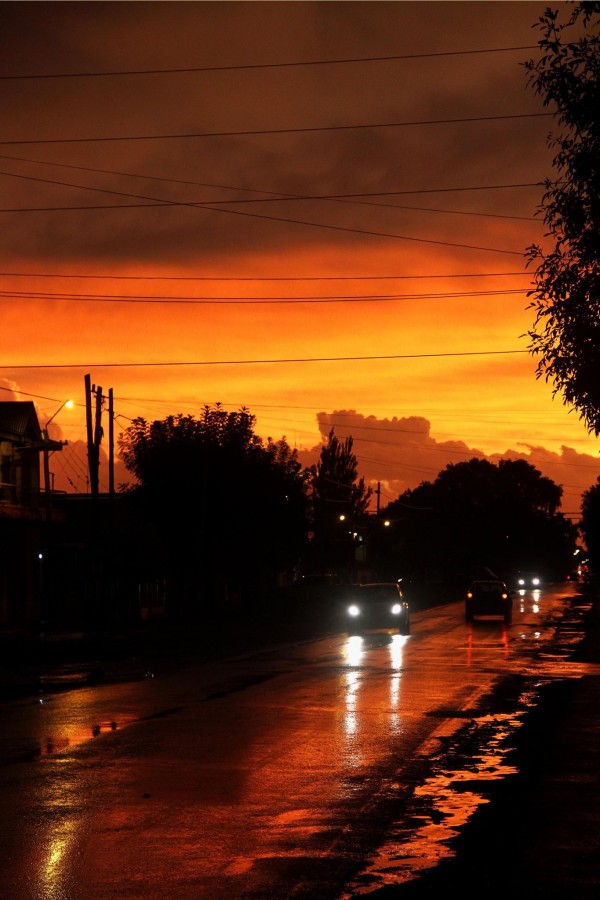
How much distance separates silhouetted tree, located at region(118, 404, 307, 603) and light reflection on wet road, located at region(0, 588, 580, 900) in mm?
34775

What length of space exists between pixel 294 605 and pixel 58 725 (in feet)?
155

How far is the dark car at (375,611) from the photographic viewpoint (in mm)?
38875

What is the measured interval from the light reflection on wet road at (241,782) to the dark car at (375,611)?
16.3m

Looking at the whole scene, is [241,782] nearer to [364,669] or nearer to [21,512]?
[364,669]

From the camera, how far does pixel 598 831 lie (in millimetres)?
8945

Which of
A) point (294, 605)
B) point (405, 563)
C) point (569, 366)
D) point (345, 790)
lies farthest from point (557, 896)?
point (405, 563)

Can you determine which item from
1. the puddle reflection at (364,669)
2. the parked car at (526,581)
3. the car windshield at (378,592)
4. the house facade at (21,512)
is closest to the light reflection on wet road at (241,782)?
the puddle reflection at (364,669)

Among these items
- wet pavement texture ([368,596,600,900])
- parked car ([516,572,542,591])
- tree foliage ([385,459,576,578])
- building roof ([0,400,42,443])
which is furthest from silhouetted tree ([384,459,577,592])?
wet pavement texture ([368,596,600,900])

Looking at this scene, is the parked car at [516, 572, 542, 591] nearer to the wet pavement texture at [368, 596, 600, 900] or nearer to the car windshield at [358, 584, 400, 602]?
the car windshield at [358, 584, 400, 602]

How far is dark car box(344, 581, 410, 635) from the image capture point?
128 feet

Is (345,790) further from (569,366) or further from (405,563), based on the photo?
(405,563)

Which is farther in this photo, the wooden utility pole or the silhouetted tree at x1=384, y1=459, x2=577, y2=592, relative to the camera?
the silhouetted tree at x1=384, y1=459, x2=577, y2=592

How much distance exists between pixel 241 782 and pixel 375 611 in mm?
28140

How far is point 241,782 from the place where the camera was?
11.2 metres
